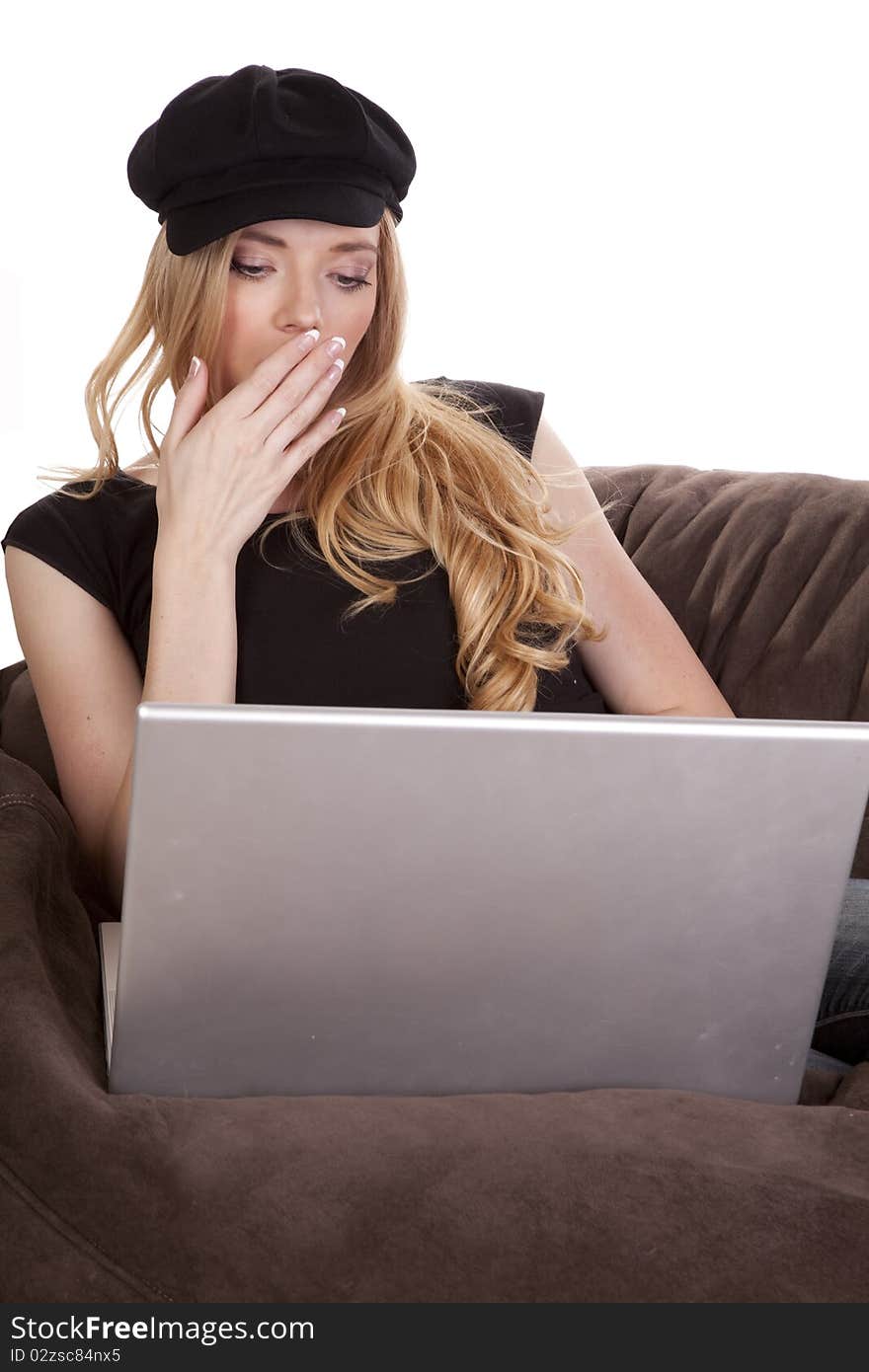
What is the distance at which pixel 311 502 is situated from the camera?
1677mm

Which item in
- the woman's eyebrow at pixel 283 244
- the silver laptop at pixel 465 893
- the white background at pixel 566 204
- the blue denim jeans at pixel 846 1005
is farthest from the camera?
the white background at pixel 566 204

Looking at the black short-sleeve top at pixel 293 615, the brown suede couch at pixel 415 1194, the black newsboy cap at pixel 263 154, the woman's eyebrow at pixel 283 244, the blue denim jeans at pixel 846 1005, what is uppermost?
the black newsboy cap at pixel 263 154

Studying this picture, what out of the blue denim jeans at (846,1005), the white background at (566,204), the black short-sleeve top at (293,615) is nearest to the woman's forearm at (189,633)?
the black short-sleeve top at (293,615)

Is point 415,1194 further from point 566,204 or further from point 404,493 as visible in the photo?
point 566,204

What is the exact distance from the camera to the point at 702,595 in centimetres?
200

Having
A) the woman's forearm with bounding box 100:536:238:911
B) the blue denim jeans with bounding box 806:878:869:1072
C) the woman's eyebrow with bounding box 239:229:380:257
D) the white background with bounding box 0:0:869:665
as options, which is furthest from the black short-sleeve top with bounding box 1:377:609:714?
the white background with bounding box 0:0:869:665

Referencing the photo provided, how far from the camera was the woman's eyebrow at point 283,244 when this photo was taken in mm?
1519

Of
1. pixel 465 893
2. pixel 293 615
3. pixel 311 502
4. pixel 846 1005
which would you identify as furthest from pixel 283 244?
pixel 846 1005

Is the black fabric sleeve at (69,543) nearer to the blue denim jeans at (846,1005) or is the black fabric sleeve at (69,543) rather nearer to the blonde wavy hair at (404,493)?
the blonde wavy hair at (404,493)

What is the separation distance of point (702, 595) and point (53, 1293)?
1.38m

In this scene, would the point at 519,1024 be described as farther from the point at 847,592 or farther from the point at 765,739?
the point at 847,592

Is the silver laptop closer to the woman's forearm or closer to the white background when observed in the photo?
the woman's forearm

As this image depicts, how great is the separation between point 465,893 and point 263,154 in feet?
3.00

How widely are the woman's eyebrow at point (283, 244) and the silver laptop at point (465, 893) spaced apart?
854mm
